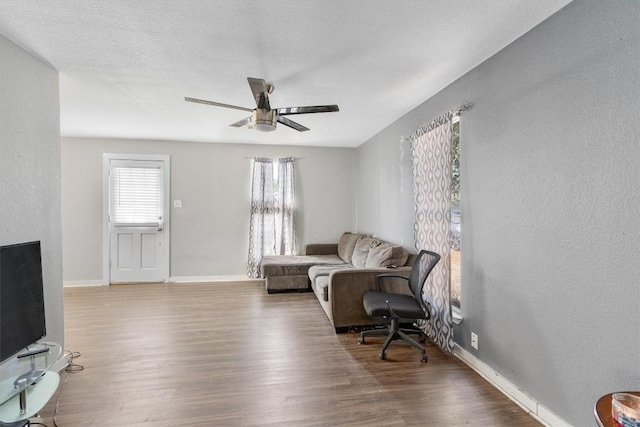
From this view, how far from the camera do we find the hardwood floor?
189cm

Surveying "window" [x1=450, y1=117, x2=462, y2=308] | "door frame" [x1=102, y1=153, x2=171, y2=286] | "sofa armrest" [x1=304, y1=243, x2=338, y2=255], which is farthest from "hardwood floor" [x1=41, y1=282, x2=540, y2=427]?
"sofa armrest" [x1=304, y1=243, x2=338, y2=255]

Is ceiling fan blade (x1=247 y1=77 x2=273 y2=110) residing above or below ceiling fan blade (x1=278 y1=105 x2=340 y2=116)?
above

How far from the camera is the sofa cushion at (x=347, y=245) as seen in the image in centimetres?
480

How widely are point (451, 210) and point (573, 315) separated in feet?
3.92

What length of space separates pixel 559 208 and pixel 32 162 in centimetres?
365

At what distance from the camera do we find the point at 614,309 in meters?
1.46

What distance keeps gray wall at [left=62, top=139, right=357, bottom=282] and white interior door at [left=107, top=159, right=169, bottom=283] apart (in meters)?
0.18

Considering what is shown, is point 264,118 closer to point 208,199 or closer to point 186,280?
point 208,199

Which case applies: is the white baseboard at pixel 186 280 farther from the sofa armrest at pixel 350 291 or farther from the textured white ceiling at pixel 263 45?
the textured white ceiling at pixel 263 45

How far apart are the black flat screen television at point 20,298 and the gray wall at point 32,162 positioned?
1.27ft

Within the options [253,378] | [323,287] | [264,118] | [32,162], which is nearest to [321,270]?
[323,287]

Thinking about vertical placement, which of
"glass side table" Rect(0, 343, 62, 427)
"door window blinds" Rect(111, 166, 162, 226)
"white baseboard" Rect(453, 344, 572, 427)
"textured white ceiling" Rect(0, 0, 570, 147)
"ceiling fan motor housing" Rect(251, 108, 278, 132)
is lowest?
"white baseboard" Rect(453, 344, 572, 427)

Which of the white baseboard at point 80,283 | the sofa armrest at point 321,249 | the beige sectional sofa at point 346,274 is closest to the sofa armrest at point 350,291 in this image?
the beige sectional sofa at point 346,274

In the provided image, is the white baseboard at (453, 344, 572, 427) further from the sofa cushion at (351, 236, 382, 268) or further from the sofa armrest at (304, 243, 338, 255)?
the sofa armrest at (304, 243, 338, 255)
